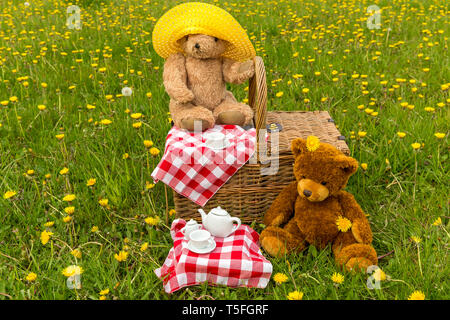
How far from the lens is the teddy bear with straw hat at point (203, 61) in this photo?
2.27 metres

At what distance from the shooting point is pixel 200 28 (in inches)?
88.4

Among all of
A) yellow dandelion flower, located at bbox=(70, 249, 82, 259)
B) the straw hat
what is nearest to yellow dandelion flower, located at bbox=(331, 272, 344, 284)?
yellow dandelion flower, located at bbox=(70, 249, 82, 259)

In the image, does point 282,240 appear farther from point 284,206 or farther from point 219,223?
point 219,223

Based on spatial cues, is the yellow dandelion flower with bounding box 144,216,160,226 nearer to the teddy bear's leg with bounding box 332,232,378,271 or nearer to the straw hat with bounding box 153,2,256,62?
the teddy bear's leg with bounding box 332,232,378,271

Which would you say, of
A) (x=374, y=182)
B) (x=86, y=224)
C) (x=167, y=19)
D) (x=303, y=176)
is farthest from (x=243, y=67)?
(x=86, y=224)

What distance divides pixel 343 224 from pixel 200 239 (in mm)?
666

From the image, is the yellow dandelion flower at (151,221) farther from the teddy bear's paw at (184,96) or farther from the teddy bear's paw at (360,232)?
the teddy bear's paw at (360,232)

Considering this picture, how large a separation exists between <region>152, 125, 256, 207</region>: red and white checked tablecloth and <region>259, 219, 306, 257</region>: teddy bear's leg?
0.37 meters

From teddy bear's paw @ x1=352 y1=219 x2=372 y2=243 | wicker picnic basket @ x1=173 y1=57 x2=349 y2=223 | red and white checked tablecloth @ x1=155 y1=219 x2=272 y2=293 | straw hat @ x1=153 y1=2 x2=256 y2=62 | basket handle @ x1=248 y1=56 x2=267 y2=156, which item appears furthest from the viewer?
straw hat @ x1=153 y1=2 x2=256 y2=62

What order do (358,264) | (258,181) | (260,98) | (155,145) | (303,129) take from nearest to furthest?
(358,264), (260,98), (258,181), (303,129), (155,145)

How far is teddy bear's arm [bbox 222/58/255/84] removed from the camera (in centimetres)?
240

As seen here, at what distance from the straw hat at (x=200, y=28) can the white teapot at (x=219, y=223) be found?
980mm

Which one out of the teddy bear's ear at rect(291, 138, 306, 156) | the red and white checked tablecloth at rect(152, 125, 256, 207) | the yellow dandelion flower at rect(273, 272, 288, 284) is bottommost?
the yellow dandelion flower at rect(273, 272, 288, 284)

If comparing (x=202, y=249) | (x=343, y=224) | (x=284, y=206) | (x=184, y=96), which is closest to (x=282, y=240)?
(x=284, y=206)
